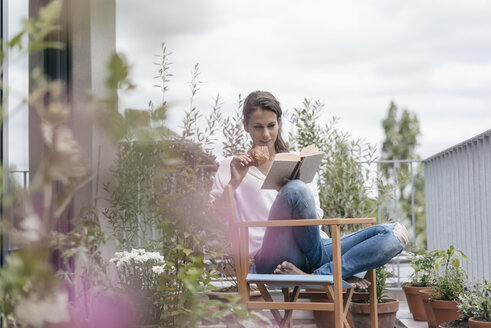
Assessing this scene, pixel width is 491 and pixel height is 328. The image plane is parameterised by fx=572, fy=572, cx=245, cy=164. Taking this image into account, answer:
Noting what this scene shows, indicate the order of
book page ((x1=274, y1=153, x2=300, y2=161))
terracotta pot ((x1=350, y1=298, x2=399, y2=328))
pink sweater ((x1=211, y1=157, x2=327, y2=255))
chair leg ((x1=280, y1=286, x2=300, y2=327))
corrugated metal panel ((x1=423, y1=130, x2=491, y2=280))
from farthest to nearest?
corrugated metal panel ((x1=423, y1=130, x2=491, y2=280)), terracotta pot ((x1=350, y1=298, x2=399, y2=328)), pink sweater ((x1=211, y1=157, x2=327, y2=255)), chair leg ((x1=280, y1=286, x2=300, y2=327)), book page ((x1=274, y1=153, x2=300, y2=161))

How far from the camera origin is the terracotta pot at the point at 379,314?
133 inches

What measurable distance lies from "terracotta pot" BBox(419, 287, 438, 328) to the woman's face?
1.38 m

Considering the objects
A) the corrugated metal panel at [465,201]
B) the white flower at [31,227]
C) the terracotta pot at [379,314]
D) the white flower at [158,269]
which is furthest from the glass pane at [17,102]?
the corrugated metal panel at [465,201]

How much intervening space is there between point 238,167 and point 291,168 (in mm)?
427

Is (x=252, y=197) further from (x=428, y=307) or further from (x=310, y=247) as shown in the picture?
(x=428, y=307)

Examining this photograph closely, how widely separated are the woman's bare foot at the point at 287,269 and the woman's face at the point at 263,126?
2.73 feet

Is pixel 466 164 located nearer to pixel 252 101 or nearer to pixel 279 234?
pixel 252 101

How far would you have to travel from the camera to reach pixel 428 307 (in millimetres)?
3449

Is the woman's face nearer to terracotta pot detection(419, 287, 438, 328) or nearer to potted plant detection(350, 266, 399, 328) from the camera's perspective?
potted plant detection(350, 266, 399, 328)

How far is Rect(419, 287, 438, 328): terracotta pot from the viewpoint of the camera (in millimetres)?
3422

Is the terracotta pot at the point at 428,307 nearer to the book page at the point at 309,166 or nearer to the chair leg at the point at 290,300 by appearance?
the chair leg at the point at 290,300

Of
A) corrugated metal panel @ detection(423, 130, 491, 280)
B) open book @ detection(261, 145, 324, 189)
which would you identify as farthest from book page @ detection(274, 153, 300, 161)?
corrugated metal panel @ detection(423, 130, 491, 280)

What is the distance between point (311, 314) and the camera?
158 inches

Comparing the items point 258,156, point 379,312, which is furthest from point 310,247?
point 379,312
